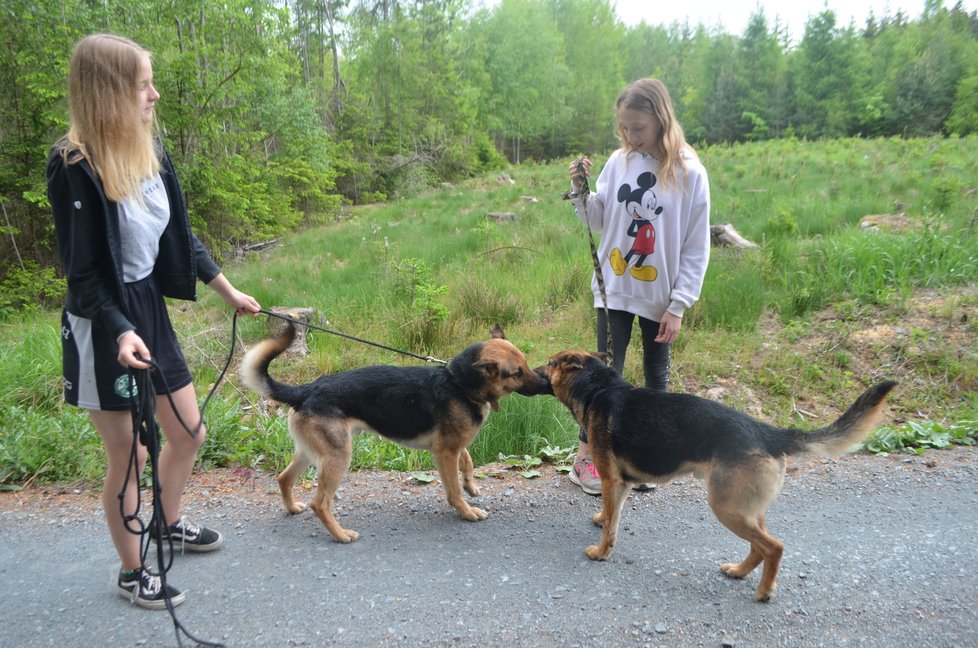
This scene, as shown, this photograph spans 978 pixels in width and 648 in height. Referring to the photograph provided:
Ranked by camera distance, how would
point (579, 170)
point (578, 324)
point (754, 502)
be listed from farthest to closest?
point (578, 324), point (579, 170), point (754, 502)

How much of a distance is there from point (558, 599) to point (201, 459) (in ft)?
10.5

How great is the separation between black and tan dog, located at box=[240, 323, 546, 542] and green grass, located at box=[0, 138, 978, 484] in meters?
1.03

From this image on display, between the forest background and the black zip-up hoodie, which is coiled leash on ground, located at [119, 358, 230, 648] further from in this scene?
the forest background

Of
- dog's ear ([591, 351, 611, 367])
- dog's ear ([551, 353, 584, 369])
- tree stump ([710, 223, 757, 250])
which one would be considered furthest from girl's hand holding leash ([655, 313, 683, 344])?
tree stump ([710, 223, 757, 250])

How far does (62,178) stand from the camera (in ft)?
7.43

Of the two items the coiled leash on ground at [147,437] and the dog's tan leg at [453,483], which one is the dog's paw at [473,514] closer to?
the dog's tan leg at [453,483]

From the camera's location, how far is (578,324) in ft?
23.0

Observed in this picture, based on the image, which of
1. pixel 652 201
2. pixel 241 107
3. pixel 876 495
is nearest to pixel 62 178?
pixel 652 201

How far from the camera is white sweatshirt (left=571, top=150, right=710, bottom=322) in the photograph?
349cm

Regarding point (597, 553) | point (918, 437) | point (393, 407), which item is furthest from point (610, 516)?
point (918, 437)

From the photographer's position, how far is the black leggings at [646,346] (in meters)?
3.80

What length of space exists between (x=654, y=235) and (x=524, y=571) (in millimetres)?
2220

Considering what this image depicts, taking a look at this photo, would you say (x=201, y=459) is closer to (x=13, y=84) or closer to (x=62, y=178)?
(x=62, y=178)

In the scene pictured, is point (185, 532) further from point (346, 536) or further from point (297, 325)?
point (297, 325)
